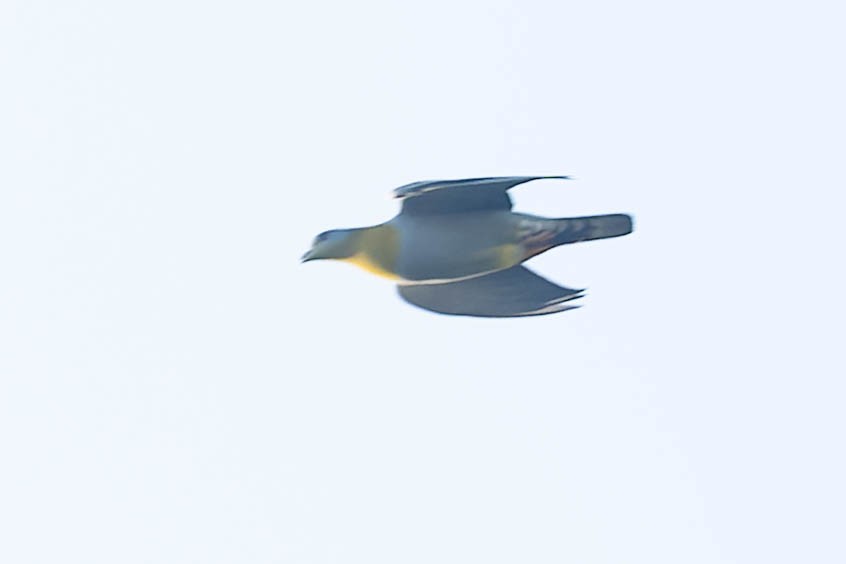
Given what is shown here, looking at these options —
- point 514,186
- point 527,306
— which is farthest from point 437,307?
point 514,186

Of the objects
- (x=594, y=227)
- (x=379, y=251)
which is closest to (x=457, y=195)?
(x=379, y=251)

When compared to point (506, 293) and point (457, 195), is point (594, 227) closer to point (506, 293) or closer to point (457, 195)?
point (506, 293)

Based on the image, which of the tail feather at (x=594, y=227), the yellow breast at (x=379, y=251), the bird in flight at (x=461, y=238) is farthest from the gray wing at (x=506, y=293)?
the yellow breast at (x=379, y=251)

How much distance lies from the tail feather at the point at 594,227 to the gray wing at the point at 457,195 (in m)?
0.53

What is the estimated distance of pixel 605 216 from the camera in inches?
642

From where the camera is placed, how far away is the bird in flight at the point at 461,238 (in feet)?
52.3

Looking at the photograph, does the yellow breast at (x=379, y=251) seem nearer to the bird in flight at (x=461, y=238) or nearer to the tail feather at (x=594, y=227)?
the bird in flight at (x=461, y=238)

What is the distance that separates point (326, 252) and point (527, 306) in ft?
6.15

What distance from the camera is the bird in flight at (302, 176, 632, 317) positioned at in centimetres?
1594

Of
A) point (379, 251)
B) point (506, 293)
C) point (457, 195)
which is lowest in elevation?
point (506, 293)

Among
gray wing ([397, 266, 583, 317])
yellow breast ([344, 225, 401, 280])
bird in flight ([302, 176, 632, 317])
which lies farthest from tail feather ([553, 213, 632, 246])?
yellow breast ([344, 225, 401, 280])

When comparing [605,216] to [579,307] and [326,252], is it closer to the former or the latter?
[579,307]

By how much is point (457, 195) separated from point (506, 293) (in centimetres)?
140

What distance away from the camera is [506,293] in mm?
16766
